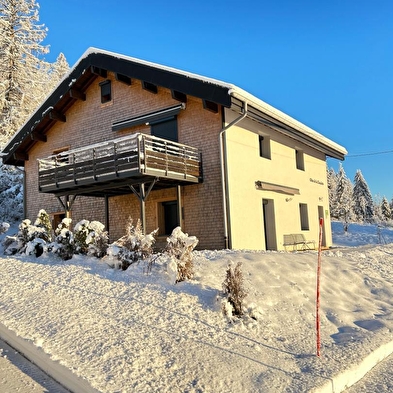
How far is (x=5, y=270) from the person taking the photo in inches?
332

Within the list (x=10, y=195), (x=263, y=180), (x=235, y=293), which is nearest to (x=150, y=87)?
(x=263, y=180)

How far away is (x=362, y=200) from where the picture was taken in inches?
2670

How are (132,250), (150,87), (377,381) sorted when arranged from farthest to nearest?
(150,87)
(132,250)
(377,381)

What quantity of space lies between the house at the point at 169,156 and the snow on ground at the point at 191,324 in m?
4.79

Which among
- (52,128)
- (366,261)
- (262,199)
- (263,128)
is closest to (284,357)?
(366,261)

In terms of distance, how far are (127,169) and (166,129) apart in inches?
148

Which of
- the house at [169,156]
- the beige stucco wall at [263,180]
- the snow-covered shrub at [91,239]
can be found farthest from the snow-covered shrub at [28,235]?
the beige stucco wall at [263,180]

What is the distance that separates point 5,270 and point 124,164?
5.08 metres

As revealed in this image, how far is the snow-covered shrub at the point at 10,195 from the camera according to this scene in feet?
77.7

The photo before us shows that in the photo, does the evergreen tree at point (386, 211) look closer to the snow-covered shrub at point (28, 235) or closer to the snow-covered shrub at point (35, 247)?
the snow-covered shrub at point (28, 235)

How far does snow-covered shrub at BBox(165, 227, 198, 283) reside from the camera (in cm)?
681

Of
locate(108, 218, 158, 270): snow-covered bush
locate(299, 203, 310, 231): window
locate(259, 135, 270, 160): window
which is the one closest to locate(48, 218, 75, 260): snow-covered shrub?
locate(108, 218, 158, 270): snow-covered bush

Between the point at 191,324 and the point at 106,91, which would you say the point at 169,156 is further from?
the point at 191,324

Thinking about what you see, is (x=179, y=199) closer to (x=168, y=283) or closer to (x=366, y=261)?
(x=366, y=261)
